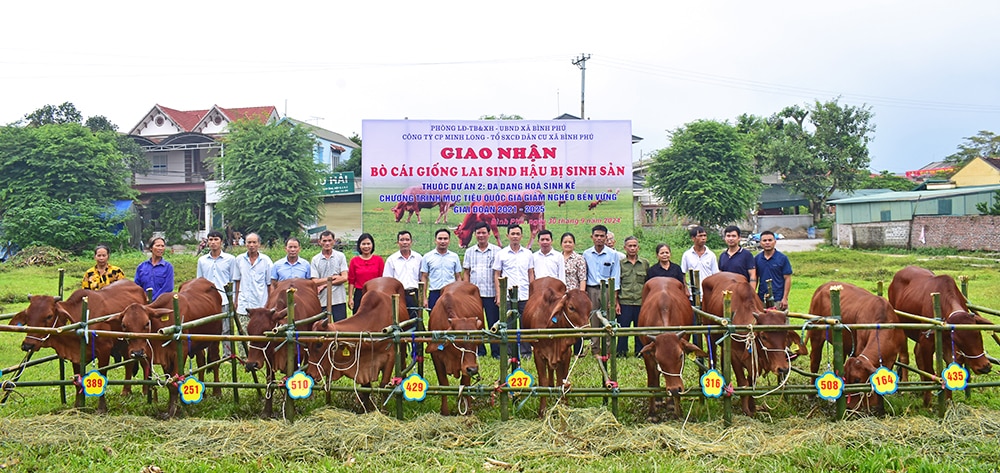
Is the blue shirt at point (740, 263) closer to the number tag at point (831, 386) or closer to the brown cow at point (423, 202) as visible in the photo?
the number tag at point (831, 386)

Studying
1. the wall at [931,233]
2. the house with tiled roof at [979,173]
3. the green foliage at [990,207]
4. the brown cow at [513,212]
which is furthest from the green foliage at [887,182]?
the brown cow at [513,212]

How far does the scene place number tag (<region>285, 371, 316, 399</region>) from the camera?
6.69 meters

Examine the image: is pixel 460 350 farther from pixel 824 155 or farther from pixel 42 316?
pixel 824 155

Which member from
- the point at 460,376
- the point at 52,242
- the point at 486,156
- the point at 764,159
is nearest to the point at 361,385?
the point at 460,376

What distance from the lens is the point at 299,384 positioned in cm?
671

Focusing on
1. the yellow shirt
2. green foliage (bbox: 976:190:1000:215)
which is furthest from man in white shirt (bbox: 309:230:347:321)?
green foliage (bbox: 976:190:1000:215)

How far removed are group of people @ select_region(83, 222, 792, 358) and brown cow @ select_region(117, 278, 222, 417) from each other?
0.30 m

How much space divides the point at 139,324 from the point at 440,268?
3487mm

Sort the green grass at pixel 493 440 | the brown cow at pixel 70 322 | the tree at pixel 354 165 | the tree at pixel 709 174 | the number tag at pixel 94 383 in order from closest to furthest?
1. the green grass at pixel 493 440
2. the number tag at pixel 94 383
3. the brown cow at pixel 70 322
4. the tree at pixel 709 174
5. the tree at pixel 354 165

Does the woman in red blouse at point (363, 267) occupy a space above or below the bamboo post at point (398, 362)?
above

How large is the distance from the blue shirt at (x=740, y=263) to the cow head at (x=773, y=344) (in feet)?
7.31

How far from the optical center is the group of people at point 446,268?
905cm

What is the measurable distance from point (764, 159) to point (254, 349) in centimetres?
4610

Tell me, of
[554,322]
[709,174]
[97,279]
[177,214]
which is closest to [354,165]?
[177,214]
